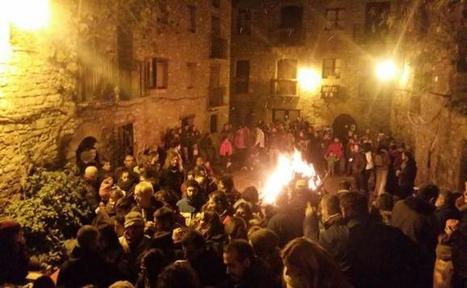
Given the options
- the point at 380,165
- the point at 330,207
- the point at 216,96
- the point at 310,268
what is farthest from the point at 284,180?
the point at 216,96

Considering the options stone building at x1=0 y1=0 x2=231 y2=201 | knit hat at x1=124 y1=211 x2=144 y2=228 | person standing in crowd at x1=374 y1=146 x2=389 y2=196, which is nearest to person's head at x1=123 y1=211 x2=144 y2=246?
knit hat at x1=124 y1=211 x2=144 y2=228

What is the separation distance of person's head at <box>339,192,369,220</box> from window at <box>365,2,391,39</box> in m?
20.1

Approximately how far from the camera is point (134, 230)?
17.1ft

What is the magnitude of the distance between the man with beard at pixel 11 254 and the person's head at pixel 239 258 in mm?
2590

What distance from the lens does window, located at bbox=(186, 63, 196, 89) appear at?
1968 centimetres

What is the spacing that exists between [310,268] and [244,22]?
79.5 feet

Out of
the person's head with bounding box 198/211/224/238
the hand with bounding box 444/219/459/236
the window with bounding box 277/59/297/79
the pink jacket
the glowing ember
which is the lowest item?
the pink jacket

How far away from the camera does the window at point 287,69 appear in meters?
25.5

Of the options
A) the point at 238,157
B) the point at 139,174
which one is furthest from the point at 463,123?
the point at 238,157

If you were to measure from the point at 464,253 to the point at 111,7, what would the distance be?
9.86m

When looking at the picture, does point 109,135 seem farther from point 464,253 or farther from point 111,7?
point 464,253

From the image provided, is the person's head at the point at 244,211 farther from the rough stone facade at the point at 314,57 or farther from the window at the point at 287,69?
the window at the point at 287,69

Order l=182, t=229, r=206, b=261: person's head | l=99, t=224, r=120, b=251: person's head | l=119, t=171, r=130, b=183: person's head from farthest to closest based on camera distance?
l=119, t=171, r=130, b=183: person's head < l=99, t=224, r=120, b=251: person's head < l=182, t=229, r=206, b=261: person's head

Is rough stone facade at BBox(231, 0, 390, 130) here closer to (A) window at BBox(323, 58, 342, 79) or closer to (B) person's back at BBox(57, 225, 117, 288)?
(A) window at BBox(323, 58, 342, 79)
